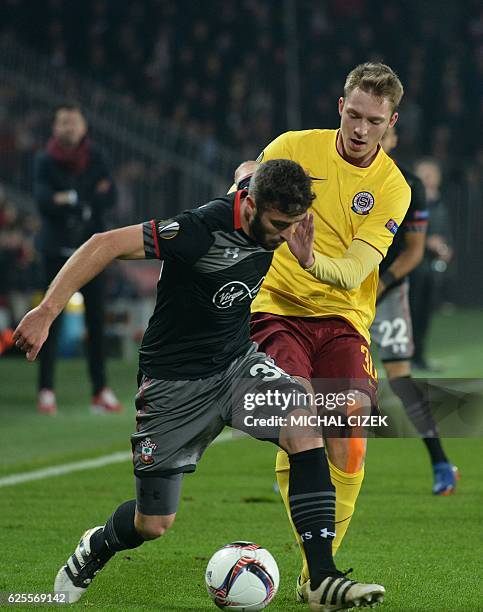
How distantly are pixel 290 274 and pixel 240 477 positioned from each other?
3023 mm

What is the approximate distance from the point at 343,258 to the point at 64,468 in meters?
3.78

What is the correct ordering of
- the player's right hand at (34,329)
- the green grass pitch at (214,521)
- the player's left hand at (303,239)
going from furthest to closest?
1. the green grass pitch at (214,521)
2. the player's left hand at (303,239)
3. the player's right hand at (34,329)

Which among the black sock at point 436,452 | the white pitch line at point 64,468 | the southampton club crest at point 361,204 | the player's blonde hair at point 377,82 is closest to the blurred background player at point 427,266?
the white pitch line at point 64,468

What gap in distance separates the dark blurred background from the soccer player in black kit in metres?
16.6

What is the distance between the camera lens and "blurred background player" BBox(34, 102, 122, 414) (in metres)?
10.8

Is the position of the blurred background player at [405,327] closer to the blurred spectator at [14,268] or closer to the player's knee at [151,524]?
the player's knee at [151,524]

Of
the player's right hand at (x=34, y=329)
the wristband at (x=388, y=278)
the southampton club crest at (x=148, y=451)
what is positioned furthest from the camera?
the wristband at (x=388, y=278)

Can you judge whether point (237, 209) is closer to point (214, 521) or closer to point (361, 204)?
point (361, 204)

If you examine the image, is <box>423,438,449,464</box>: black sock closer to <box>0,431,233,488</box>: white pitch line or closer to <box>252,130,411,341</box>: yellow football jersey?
<box>0,431,233,488</box>: white pitch line

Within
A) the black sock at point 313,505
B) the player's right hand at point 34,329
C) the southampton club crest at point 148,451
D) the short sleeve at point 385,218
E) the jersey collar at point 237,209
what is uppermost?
the jersey collar at point 237,209

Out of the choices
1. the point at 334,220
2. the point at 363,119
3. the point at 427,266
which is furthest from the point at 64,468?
the point at 427,266

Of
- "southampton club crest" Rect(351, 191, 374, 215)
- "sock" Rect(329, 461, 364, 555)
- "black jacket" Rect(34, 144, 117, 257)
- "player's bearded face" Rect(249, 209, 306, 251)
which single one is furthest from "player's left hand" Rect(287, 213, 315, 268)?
"black jacket" Rect(34, 144, 117, 257)

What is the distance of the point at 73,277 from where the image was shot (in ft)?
15.0

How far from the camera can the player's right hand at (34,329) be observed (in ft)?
14.7
